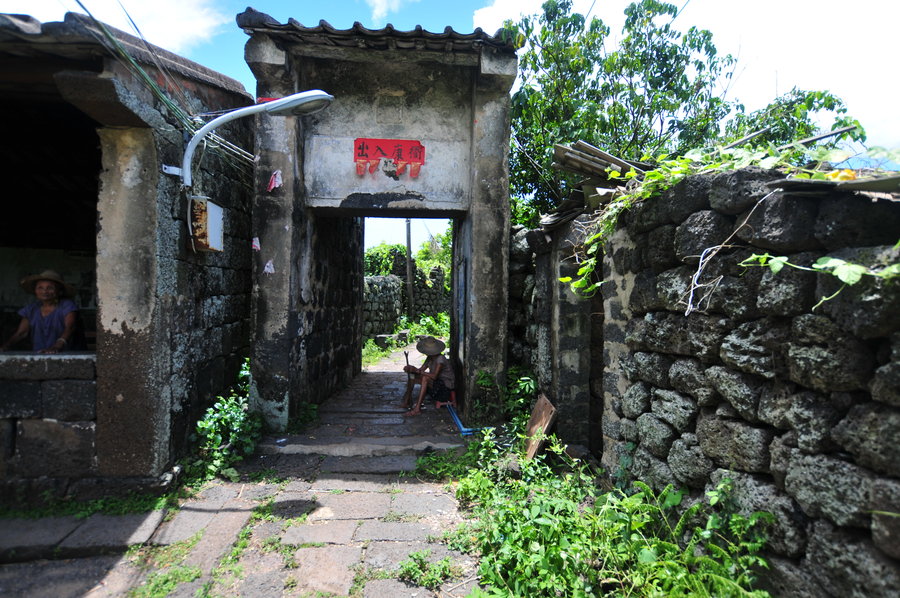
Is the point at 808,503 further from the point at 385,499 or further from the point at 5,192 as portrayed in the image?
the point at 5,192

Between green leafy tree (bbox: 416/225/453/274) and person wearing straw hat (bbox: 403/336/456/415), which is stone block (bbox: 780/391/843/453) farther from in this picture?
green leafy tree (bbox: 416/225/453/274)

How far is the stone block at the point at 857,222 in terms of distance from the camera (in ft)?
Result: 4.98

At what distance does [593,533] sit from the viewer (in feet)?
8.48

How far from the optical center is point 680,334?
2428 millimetres

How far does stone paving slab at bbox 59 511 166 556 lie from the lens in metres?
3.04

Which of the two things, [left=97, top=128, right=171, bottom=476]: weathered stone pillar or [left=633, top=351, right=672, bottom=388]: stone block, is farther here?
Result: [left=97, top=128, right=171, bottom=476]: weathered stone pillar

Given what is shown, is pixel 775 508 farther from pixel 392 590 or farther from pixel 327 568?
pixel 327 568

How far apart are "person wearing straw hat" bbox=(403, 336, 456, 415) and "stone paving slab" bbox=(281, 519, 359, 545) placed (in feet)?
8.20

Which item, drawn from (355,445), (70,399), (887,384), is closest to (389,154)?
(355,445)

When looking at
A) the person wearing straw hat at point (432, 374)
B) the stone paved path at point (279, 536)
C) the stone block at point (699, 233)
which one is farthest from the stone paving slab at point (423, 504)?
the stone block at point (699, 233)

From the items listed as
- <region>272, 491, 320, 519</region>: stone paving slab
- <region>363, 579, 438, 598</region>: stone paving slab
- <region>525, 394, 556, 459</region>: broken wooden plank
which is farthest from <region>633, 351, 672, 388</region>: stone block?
<region>272, 491, 320, 519</region>: stone paving slab

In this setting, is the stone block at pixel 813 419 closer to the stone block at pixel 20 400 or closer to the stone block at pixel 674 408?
the stone block at pixel 674 408

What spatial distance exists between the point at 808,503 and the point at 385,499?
2.86 m

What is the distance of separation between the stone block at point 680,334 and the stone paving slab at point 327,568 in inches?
86.6
